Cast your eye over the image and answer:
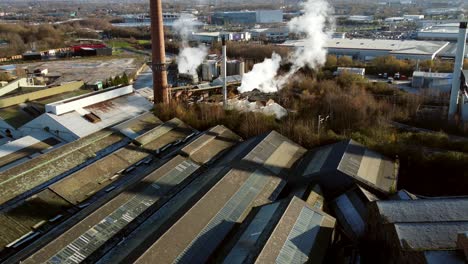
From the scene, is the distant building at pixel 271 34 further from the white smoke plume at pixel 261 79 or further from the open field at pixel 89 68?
the white smoke plume at pixel 261 79

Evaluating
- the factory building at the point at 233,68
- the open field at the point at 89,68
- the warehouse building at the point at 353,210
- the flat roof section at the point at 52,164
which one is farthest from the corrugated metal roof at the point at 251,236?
the open field at the point at 89,68

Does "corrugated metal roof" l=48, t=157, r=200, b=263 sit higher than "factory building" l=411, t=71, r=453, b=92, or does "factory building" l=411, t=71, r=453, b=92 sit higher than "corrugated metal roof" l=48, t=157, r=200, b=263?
"factory building" l=411, t=71, r=453, b=92

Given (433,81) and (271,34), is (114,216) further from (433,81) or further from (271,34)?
(271,34)

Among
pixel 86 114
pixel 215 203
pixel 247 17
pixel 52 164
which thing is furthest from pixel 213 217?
pixel 247 17

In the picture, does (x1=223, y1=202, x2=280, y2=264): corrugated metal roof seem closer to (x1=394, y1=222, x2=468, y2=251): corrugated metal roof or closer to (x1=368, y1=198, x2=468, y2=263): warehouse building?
(x1=368, y1=198, x2=468, y2=263): warehouse building

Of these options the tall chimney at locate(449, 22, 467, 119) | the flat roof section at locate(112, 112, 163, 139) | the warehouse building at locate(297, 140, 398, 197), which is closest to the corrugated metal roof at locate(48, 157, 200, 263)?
the flat roof section at locate(112, 112, 163, 139)

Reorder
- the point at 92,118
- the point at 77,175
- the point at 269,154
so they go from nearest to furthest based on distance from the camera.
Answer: the point at 77,175
the point at 269,154
the point at 92,118
